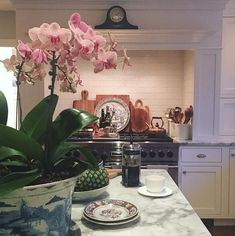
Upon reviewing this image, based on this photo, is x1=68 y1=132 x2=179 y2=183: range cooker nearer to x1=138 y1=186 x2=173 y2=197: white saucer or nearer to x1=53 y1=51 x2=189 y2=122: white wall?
x1=53 y1=51 x2=189 y2=122: white wall

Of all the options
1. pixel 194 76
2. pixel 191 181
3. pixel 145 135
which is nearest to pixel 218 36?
pixel 194 76

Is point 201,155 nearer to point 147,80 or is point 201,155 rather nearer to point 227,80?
point 227,80

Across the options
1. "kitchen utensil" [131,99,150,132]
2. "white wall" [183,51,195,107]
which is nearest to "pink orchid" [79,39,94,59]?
"white wall" [183,51,195,107]

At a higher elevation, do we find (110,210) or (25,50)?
(25,50)

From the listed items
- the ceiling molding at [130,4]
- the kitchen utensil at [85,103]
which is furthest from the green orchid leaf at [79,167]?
the kitchen utensil at [85,103]

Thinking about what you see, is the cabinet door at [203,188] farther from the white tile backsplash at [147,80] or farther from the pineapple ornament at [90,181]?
the pineapple ornament at [90,181]

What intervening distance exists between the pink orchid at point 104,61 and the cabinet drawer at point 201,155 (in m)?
2.60

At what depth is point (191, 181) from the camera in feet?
11.7

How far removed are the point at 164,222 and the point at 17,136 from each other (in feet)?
2.17

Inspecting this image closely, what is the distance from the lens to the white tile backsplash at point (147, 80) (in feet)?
13.1

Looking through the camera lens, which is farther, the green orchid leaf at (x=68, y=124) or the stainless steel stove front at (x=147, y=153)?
the stainless steel stove front at (x=147, y=153)

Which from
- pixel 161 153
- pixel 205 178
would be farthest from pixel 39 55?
pixel 205 178

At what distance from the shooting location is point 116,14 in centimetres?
347

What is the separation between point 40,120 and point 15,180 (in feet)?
0.76
